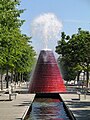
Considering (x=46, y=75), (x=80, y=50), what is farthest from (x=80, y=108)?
(x=80, y=50)

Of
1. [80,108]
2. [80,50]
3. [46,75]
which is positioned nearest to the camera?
[80,108]

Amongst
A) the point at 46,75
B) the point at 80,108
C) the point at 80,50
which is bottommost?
the point at 80,108

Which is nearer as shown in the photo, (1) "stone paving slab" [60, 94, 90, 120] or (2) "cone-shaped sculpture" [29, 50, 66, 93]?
(1) "stone paving slab" [60, 94, 90, 120]

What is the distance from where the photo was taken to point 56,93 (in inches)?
1825

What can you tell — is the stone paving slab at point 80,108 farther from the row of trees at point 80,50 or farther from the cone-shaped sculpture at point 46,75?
the row of trees at point 80,50

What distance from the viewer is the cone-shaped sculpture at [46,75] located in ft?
159

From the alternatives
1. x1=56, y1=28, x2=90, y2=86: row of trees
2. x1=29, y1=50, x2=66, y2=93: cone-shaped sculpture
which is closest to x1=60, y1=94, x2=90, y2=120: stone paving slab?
x1=29, y1=50, x2=66, y2=93: cone-shaped sculpture

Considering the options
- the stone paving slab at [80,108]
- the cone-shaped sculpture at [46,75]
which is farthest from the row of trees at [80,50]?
the stone paving slab at [80,108]

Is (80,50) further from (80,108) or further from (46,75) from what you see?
(80,108)

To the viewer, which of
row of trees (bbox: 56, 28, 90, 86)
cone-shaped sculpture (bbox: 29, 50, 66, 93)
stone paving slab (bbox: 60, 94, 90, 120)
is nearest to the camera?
stone paving slab (bbox: 60, 94, 90, 120)

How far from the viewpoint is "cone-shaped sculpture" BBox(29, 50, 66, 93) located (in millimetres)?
48312

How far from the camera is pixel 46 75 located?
4869 cm

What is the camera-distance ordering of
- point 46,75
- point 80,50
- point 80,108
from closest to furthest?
1. point 80,108
2. point 46,75
3. point 80,50

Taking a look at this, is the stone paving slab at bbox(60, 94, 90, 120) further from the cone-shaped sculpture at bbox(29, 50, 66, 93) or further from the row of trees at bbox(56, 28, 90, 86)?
the row of trees at bbox(56, 28, 90, 86)
